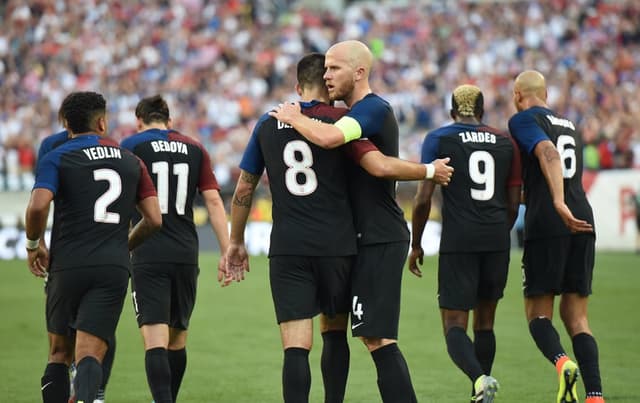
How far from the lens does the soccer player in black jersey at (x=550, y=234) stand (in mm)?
9219

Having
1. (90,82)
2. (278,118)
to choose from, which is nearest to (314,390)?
(278,118)

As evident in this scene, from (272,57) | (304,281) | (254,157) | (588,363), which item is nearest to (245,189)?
(254,157)

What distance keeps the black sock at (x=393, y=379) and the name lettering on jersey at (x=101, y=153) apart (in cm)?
211

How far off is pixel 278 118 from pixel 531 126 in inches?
102

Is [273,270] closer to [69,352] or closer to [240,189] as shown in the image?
[240,189]

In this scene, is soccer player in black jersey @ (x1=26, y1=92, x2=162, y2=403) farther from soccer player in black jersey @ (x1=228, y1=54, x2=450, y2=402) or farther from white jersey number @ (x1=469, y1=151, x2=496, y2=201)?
white jersey number @ (x1=469, y1=151, x2=496, y2=201)

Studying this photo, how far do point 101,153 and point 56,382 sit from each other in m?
1.52

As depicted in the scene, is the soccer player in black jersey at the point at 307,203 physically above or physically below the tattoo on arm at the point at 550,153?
below

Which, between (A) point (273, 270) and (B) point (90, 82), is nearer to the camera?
(A) point (273, 270)

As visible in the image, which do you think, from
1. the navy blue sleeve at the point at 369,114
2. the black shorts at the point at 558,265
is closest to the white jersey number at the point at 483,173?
the black shorts at the point at 558,265

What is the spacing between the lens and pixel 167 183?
29.0 feet

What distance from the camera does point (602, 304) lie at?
53.8ft

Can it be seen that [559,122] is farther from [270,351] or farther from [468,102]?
[270,351]

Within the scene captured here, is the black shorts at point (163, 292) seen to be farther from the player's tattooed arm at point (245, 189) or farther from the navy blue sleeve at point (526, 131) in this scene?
the navy blue sleeve at point (526, 131)
